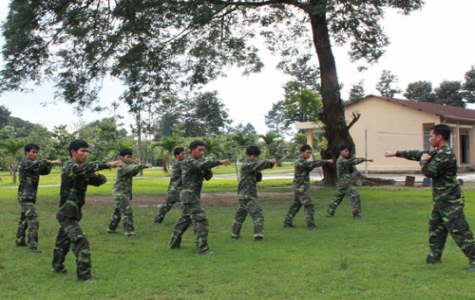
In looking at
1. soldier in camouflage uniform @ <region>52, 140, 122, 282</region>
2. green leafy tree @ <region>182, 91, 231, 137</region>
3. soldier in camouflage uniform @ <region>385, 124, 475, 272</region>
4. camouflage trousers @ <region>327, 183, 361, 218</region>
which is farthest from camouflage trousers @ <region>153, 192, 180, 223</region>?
green leafy tree @ <region>182, 91, 231, 137</region>

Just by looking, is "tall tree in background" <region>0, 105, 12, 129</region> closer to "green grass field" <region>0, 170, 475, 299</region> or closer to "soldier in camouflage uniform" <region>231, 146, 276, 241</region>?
"green grass field" <region>0, 170, 475, 299</region>

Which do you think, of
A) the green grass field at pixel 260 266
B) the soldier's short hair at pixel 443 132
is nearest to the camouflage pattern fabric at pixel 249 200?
the green grass field at pixel 260 266

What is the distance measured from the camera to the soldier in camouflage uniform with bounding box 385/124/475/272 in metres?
5.71

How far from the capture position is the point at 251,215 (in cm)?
800

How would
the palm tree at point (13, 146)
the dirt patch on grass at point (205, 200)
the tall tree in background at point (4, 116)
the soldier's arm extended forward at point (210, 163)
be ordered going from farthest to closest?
the tall tree in background at point (4, 116)
the palm tree at point (13, 146)
the dirt patch on grass at point (205, 200)
the soldier's arm extended forward at point (210, 163)

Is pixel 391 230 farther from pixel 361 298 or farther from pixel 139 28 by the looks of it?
pixel 139 28

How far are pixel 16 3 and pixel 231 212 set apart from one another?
8.65 metres

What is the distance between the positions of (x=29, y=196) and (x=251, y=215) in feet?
11.6

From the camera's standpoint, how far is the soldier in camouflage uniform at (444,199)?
571 cm

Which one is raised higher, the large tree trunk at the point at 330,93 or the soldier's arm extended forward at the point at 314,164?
the large tree trunk at the point at 330,93

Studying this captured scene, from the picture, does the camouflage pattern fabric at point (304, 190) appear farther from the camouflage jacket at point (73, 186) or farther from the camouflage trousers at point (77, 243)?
the camouflage trousers at point (77, 243)

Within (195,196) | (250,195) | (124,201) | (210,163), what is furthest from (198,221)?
(124,201)

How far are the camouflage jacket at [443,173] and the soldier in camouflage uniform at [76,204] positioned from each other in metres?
3.69

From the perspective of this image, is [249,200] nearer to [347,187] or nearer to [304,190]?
[304,190]
